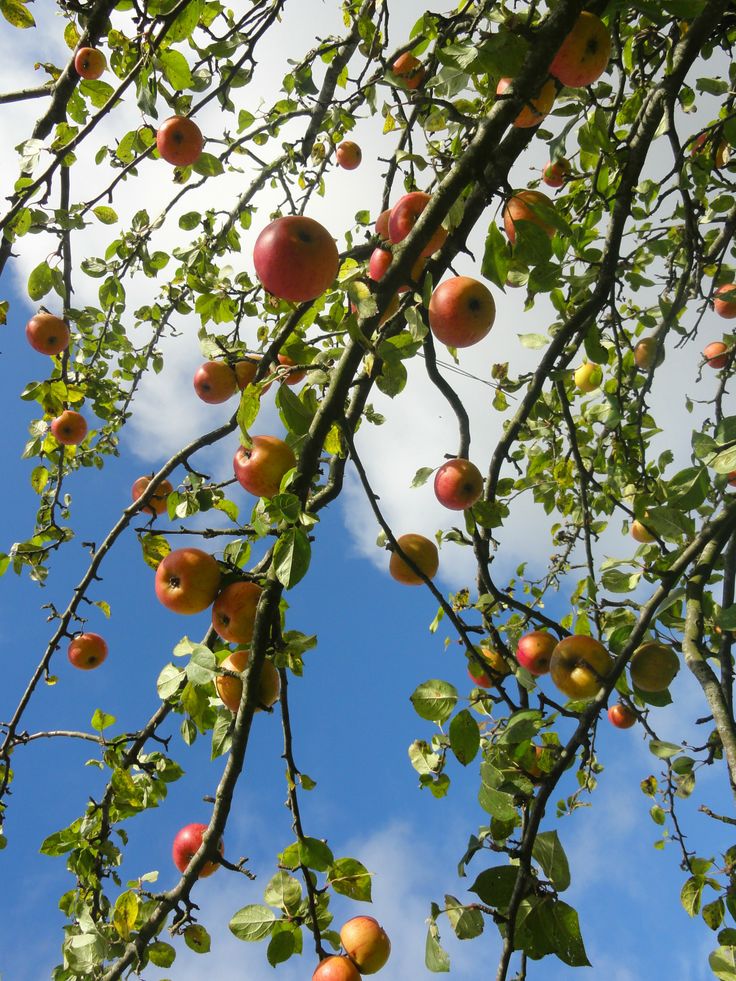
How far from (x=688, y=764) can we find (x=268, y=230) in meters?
2.94

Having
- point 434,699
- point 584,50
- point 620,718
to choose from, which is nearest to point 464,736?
point 434,699

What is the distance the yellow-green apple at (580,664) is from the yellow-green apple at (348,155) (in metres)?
4.23

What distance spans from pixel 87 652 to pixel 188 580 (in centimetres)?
334

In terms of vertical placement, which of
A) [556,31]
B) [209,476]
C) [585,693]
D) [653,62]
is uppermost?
[653,62]

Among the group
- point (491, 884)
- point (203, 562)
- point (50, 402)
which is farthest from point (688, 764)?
point (50, 402)

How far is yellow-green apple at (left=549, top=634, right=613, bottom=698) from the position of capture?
2562mm

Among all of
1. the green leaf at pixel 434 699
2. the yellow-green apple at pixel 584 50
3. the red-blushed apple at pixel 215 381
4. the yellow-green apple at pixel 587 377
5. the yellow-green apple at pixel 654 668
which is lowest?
the green leaf at pixel 434 699

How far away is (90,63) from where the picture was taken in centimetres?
339

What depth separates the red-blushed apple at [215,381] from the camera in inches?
128

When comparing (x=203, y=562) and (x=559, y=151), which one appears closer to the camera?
(x=203, y=562)

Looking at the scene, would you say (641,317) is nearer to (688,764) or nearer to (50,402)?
(688,764)

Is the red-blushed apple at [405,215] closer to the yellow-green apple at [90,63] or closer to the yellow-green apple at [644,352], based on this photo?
the yellow-green apple at [90,63]

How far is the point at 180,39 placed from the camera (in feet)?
9.16

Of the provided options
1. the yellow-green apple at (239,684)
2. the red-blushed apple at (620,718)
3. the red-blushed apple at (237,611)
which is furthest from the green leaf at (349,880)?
the red-blushed apple at (620,718)
